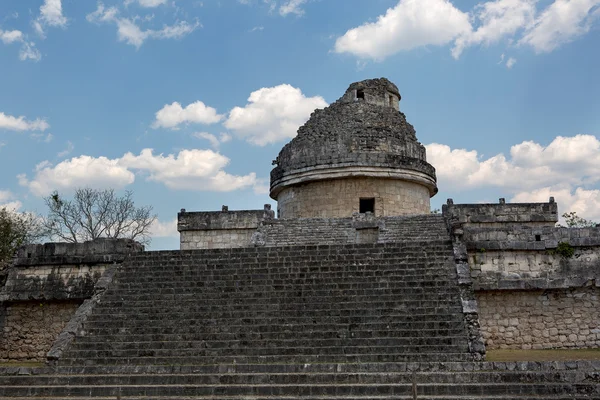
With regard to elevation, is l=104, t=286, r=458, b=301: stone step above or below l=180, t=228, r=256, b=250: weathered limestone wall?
below

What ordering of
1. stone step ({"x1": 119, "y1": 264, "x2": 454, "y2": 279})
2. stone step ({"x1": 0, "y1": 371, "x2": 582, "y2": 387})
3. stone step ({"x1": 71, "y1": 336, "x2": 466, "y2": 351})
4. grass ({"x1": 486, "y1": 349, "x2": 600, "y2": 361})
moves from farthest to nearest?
1. stone step ({"x1": 119, "y1": 264, "x2": 454, "y2": 279})
2. stone step ({"x1": 71, "y1": 336, "x2": 466, "y2": 351})
3. grass ({"x1": 486, "y1": 349, "x2": 600, "y2": 361})
4. stone step ({"x1": 0, "y1": 371, "x2": 582, "y2": 387})

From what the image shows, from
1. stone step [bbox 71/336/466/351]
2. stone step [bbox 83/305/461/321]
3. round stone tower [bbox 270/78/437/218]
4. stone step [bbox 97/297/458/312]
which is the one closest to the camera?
stone step [bbox 71/336/466/351]

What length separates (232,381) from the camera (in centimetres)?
884

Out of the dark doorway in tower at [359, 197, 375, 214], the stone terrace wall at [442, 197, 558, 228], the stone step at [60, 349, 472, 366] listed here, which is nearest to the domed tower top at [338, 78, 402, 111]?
the dark doorway in tower at [359, 197, 375, 214]

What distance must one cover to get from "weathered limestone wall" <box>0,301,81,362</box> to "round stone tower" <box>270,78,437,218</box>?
886cm

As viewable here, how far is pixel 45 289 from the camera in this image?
13.6 metres

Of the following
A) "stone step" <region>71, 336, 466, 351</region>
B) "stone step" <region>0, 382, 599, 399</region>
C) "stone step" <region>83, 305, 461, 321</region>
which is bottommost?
"stone step" <region>0, 382, 599, 399</region>

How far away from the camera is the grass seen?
9656 millimetres

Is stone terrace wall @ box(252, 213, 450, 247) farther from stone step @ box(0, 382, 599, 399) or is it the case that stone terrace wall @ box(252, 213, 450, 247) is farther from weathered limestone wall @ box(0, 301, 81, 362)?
stone step @ box(0, 382, 599, 399)

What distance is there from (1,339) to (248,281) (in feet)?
19.9

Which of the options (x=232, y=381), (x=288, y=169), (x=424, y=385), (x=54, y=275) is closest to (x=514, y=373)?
(x=424, y=385)

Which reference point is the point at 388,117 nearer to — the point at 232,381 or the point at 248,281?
the point at 248,281

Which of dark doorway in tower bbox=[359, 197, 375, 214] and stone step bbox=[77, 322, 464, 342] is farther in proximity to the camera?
dark doorway in tower bbox=[359, 197, 375, 214]

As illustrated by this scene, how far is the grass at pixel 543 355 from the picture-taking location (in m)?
9.66
